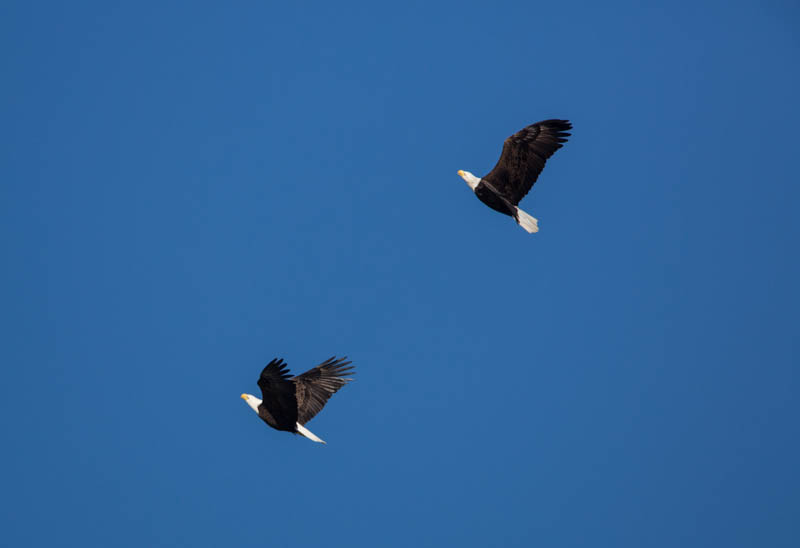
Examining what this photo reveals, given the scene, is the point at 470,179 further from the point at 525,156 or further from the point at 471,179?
the point at 525,156

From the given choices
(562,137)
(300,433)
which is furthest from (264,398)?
(562,137)

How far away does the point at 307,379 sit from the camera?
17.0 m

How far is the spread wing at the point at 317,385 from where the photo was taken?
1680 centimetres

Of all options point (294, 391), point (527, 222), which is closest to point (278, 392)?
point (294, 391)

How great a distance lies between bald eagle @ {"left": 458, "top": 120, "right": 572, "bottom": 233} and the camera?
56.6 feet

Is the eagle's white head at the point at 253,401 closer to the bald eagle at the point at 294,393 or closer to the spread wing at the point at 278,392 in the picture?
the bald eagle at the point at 294,393

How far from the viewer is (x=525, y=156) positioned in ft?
57.3

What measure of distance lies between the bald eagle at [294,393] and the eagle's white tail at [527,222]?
14.3 ft

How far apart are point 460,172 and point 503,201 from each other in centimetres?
112

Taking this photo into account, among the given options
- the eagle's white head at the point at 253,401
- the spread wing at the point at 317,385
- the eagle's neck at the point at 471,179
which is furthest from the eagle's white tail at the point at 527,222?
the eagle's white head at the point at 253,401

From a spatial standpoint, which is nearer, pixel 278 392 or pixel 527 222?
pixel 278 392

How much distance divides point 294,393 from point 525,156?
6372 mm

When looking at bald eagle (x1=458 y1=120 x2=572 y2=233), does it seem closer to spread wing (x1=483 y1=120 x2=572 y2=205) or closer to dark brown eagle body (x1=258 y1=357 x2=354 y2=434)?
spread wing (x1=483 y1=120 x2=572 y2=205)

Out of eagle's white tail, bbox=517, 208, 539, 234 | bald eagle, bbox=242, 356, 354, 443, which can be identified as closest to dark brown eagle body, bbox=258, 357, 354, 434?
bald eagle, bbox=242, 356, 354, 443
